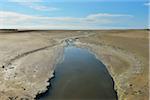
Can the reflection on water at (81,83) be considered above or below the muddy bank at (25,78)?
below

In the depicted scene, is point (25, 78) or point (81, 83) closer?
point (81, 83)

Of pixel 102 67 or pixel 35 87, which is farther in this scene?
pixel 102 67

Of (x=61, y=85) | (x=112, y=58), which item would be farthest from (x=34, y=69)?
(x=112, y=58)

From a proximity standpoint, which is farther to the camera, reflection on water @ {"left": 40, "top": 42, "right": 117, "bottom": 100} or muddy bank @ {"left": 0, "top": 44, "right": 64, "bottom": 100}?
reflection on water @ {"left": 40, "top": 42, "right": 117, "bottom": 100}

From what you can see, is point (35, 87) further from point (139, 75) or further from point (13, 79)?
point (139, 75)

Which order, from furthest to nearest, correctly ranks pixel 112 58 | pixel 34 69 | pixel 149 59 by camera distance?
pixel 112 58
pixel 149 59
pixel 34 69

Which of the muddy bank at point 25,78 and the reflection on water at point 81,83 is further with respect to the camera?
the reflection on water at point 81,83

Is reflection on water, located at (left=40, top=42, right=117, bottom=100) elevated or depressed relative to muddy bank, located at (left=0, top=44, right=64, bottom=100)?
depressed

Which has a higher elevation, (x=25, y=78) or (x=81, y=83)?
(x=25, y=78)
